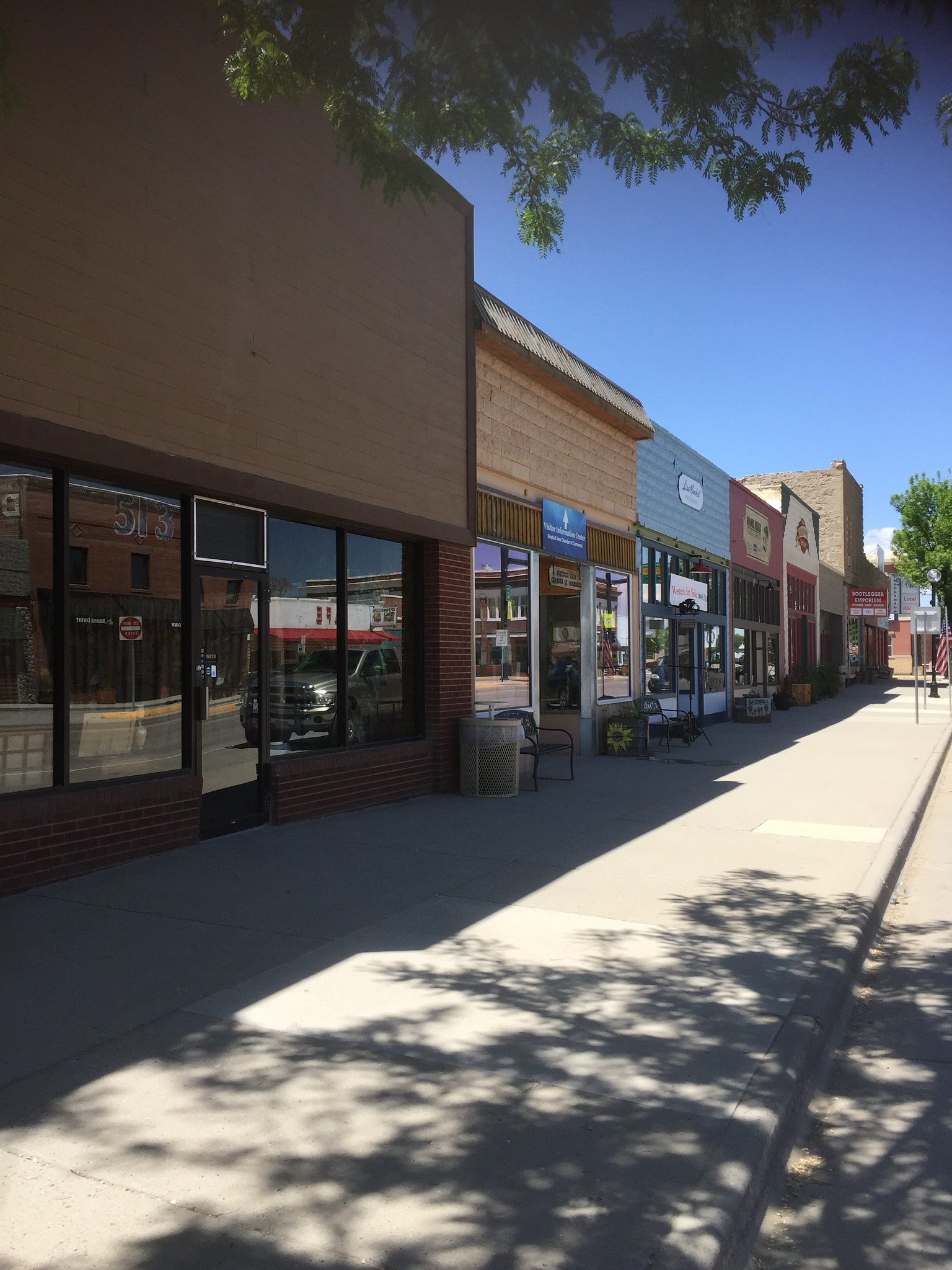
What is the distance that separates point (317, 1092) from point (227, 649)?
535 centimetres

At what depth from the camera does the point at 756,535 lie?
95.0 ft

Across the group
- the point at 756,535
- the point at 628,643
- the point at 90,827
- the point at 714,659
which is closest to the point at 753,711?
the point at 714,659

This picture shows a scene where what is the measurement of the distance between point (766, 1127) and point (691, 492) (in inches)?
758

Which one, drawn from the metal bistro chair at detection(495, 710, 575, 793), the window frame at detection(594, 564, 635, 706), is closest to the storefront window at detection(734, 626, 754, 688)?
the window frame at detection(594, 564, 635, 706)

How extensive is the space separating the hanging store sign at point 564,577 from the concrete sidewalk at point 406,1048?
7.05 metres

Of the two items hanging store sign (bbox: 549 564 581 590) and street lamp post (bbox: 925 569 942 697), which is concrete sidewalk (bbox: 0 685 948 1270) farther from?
street lamp post (bbox: 925 569 942 697)

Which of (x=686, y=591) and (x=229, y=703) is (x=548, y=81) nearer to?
(x=229, y=703)

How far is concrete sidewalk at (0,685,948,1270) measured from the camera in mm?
3018

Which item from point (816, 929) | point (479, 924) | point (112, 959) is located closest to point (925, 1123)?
point (816, 929)

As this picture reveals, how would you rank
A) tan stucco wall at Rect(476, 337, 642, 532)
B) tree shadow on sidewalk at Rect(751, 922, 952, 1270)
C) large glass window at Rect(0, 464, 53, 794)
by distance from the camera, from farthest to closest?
1. tan stucco wall at Rect(476, 337, 642, 532)
2. large glass window at Rect(0, 464, 53, 794)
3. tree shadow on sidewalk at Rect(751, 922, 952, 1270)

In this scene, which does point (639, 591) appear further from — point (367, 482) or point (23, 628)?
point (23, 628)

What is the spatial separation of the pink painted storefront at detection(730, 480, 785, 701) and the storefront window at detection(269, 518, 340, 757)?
57.1ft

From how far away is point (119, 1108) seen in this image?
3701mm

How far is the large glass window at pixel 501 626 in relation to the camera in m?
12.9
